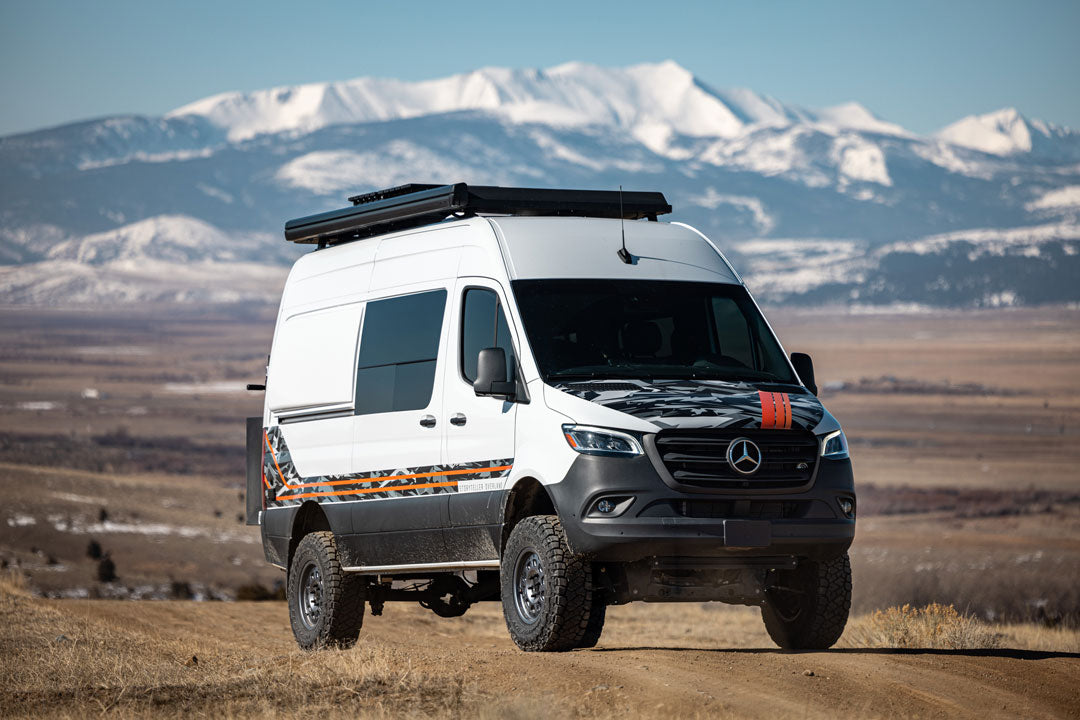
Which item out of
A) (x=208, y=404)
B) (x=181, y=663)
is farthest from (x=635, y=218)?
(x=208, y=404)

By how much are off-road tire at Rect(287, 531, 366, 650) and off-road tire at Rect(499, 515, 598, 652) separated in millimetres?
2715

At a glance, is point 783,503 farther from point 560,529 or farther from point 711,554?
point 560,529

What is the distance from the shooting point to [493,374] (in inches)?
446

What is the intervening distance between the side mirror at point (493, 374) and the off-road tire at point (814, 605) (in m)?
2.55

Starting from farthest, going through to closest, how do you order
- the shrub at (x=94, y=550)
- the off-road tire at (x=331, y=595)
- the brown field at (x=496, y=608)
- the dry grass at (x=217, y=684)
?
the shrub at (x=94, y=550) < the off-road tire at (x=331, y=595) < the brown field at (x=496, y=608) < the dry grass at (x=217, y=684)

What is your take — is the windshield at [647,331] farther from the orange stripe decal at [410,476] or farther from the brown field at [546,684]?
the brown field at [546,684]

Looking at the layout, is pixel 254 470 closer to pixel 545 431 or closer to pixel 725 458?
pixel 545 431

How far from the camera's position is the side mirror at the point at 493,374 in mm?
11320

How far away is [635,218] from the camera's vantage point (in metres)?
13.9

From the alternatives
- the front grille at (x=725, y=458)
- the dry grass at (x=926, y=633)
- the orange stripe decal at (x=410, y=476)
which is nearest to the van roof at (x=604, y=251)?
the orange stripe decal at (x=410, y=476)

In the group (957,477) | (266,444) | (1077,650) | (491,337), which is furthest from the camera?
(957,477)

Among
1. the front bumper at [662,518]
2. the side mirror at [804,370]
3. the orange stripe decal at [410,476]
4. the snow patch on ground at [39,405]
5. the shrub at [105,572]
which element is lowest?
the shrub at [105,572]

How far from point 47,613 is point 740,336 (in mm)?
9476

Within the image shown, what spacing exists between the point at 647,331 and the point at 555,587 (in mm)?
2073
